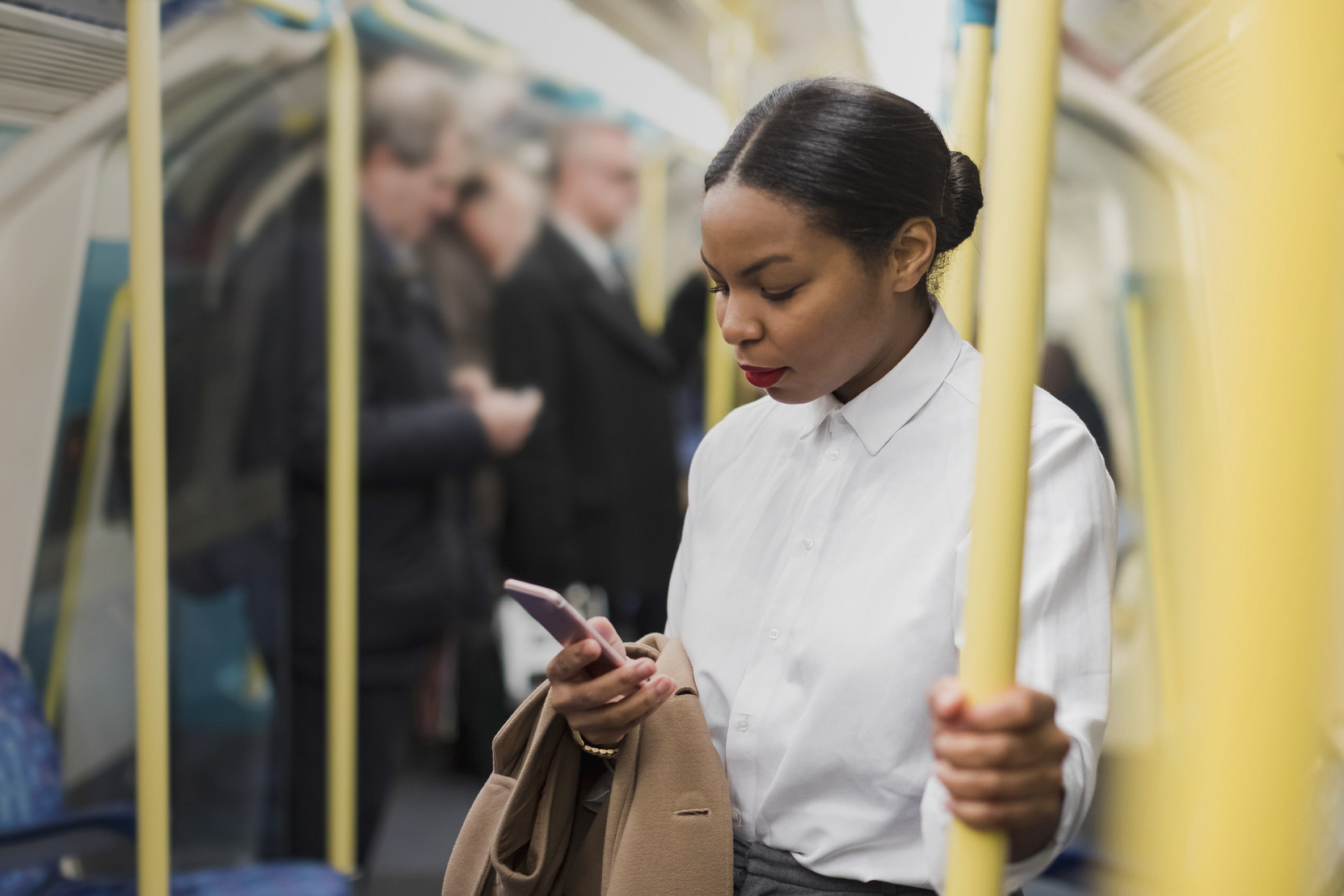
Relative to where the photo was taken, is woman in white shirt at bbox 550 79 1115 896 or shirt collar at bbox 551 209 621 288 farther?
shirt collar at bbox 551 209 621 288

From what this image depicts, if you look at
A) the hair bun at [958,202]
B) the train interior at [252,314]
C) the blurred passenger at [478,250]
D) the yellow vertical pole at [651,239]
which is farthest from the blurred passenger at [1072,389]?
the yellow vertical pole at [651,239]

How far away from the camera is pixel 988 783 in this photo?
0.59 metres

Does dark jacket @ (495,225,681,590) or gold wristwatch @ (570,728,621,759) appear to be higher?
dark jacket @ (495,225,681,590)

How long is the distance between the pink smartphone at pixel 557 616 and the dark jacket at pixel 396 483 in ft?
5.76

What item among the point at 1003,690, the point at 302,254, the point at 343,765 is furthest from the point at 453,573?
the point at 1003,690

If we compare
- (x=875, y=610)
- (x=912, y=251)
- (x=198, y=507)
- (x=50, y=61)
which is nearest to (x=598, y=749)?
(x=875, y=610)

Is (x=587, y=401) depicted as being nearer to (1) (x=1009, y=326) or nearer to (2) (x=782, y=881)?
(2) (x=782, y=881)

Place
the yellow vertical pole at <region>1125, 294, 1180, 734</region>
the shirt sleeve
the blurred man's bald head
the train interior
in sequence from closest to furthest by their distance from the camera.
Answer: the shirt sleeve → the train interior → the yellow vertical pole at <region>1125, 294, 1180, 734</region> → the blurred man's bald head

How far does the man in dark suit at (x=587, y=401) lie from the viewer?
3021mm

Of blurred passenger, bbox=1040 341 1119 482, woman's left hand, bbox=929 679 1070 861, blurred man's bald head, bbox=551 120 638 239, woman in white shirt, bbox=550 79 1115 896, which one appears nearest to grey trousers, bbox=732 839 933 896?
woman in white shirt, bbox=550 79 1115 896

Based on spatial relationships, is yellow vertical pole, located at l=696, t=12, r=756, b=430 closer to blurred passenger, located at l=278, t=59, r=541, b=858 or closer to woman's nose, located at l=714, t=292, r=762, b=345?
blurred passenger, located at l=278, t=59, r=541, b=858

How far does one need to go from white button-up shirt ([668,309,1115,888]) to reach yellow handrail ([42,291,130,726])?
1.40 m

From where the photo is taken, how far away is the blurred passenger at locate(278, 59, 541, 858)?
260cm

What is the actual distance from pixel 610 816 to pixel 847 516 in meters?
0.34
